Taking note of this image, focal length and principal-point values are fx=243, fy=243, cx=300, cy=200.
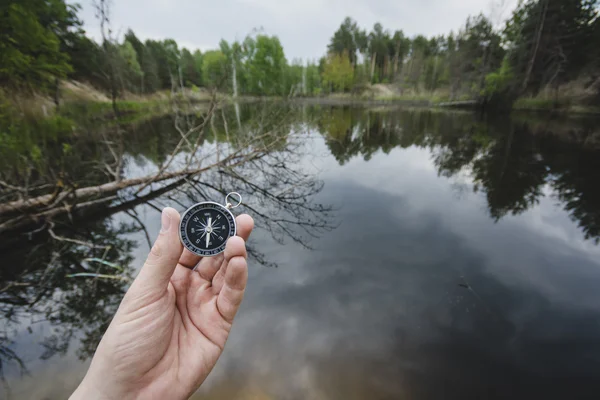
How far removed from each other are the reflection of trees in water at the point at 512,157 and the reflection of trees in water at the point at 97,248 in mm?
4798

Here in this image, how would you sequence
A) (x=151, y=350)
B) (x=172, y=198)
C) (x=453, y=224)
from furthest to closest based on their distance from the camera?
1. (x=172, y=198)
2. (x=453, y=224)
3. (x=151, y=350)

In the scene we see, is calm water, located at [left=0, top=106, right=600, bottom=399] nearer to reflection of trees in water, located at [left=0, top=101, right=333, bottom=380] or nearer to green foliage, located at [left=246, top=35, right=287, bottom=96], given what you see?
reflection of trees in water, located at [left=0, top=101, right=333, bottom=380]

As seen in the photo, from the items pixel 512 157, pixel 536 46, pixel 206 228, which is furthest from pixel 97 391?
pixel 536 46

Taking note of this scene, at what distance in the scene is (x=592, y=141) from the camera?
14.0m

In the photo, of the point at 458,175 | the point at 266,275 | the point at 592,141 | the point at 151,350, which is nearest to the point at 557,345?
the point at 266,275

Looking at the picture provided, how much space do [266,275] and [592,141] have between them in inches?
803

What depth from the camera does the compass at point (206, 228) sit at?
208 centimetres

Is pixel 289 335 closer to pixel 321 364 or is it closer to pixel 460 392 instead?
pixel 321 364

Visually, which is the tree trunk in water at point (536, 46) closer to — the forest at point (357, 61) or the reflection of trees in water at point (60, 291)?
the forest at point (357, 61)

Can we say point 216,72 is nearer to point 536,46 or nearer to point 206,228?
point 206,228

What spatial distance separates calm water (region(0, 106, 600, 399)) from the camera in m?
3.09

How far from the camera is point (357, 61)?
219 feet

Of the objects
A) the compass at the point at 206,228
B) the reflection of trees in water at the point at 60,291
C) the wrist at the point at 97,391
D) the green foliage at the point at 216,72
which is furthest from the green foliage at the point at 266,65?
the wrist at the point at 97,391

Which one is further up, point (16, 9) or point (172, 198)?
point (16, 9)
